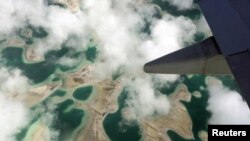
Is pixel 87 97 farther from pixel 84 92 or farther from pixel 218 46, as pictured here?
pixel 218 46

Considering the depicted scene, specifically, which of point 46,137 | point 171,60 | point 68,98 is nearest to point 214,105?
point 68,98

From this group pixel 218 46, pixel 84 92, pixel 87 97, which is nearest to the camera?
pixel 218 46

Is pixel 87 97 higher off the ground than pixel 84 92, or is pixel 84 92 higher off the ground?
pixel 84 92

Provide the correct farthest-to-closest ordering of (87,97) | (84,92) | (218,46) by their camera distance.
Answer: (84,92) < (87,97) < (218,46)

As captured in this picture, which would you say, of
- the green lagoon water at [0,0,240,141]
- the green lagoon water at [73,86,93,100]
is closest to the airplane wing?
the green lagoon water at [0,0,240,141]

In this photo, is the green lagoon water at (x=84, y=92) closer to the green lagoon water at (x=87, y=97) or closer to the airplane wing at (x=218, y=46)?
the green lagoon water at (x=87, y=97)

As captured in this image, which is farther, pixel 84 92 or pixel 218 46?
pixel 84 92

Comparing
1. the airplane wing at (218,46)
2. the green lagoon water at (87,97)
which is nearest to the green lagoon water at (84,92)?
the green lagoon water at (87,97)

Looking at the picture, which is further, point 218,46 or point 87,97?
point 87,97

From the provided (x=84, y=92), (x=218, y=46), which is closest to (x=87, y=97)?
(x=84, y=92)

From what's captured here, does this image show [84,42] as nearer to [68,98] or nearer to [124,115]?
[68,98]
